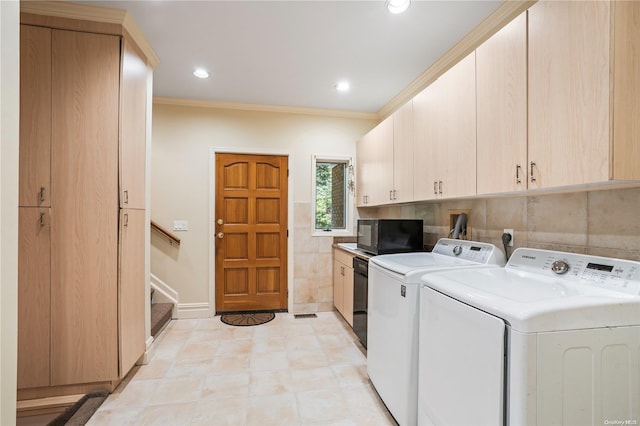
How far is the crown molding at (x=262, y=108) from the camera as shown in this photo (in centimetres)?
346

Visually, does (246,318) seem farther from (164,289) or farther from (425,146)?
(425,146)

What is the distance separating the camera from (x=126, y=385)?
2.12 meters

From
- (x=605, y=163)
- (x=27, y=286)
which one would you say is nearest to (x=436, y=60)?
(x=605, y=163)

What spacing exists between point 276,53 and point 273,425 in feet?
8.88

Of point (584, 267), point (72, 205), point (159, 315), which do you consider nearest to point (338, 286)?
point (159, 315)

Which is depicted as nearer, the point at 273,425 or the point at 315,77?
the point at 273,425

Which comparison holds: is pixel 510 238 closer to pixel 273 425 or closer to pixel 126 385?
pixel 273 425

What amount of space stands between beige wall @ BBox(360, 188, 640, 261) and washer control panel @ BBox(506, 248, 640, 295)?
0.42ft

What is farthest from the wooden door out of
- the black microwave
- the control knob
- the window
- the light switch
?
the control knob

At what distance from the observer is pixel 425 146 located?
221 cm

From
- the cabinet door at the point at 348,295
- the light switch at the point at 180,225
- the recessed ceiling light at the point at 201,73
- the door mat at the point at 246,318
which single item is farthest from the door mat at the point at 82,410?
the recessed ceiling light at the point at 201,73

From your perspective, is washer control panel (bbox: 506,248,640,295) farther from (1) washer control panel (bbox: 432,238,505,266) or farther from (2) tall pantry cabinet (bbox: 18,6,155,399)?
(2) tall pantry cabinet (bbox: 18,6,155,399)

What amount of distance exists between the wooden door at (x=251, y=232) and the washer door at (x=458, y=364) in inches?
96.8

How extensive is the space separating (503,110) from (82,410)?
303 centimetres
